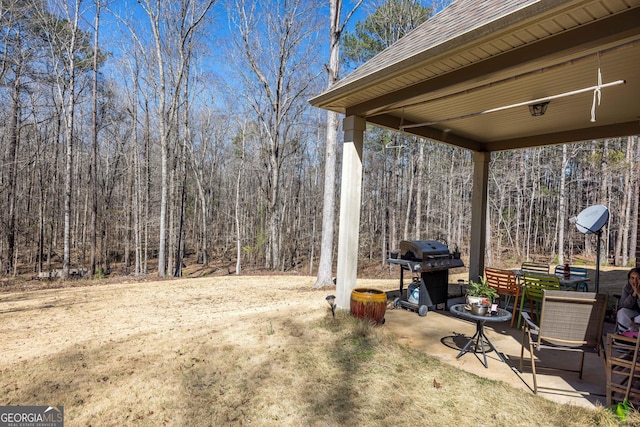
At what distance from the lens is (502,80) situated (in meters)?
3.21

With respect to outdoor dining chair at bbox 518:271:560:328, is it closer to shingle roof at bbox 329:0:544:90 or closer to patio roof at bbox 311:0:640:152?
patio roof at bbox 311:0:640:152

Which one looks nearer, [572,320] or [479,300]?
[572,320]

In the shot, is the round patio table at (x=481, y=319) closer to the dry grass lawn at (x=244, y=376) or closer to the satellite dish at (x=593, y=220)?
the dry grass lawn at (x=244, y=376)

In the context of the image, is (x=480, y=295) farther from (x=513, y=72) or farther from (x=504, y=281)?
(x=513, y=72)

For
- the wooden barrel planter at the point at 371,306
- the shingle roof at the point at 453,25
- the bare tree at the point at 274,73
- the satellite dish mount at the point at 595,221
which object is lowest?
the wooden barrel planter at the point at 371,306

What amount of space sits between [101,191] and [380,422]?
2084cm

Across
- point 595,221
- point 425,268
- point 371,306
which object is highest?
point 595,221

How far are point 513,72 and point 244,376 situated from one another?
3.78 m

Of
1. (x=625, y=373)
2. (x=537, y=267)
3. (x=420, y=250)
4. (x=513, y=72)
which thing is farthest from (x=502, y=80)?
(x=537, y=267)

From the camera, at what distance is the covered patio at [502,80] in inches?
97.2

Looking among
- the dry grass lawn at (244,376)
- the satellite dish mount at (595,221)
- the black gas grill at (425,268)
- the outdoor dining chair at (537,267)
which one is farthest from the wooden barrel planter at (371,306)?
the outdoor dining chair at (537,267)

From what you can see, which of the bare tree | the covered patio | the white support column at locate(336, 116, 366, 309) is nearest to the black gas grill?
the white support column at locate(336, 116, 366, 309)

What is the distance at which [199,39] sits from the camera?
43.7 feet

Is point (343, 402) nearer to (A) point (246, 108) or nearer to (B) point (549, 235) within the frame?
(A) point (246, 108)
